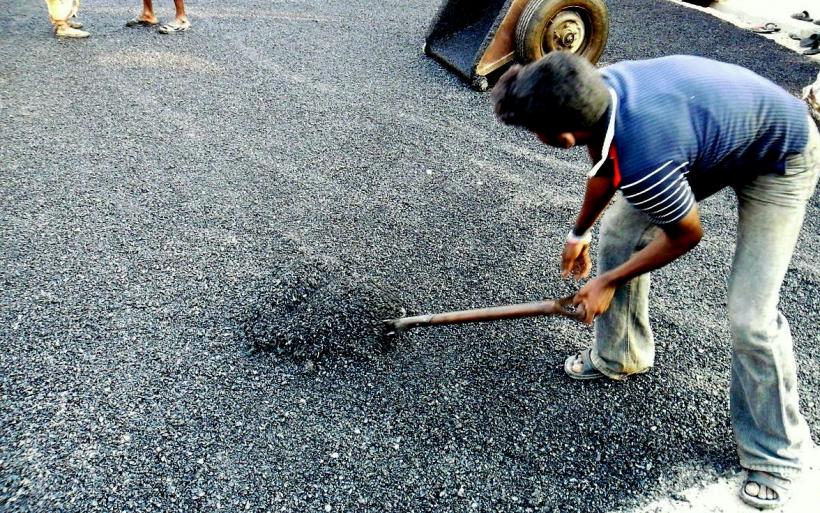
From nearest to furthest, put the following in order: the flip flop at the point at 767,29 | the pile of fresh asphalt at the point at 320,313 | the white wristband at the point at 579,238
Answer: the white wristband at the point at 579,238, the pile of fresh asphalt at the point at 320,313, the flip flop at the point at 767,29

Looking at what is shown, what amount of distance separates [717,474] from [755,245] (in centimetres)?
88

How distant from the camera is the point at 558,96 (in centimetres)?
152

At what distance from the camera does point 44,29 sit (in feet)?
18.2

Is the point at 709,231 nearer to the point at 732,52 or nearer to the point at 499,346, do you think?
the point at 499,346

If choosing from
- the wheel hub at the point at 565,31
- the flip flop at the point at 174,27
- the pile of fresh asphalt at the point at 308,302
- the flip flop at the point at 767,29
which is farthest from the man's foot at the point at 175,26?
the flip flop at the point at 767,29

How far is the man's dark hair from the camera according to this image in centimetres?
153

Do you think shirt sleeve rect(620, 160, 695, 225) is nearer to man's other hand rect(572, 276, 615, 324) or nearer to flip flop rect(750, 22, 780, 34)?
man's other hand rect(572, 276, 615, 324)

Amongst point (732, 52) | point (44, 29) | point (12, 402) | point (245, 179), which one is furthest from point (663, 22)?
point (12, 402)

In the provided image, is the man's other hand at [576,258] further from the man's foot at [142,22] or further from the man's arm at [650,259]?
the man's foot at [142,22]

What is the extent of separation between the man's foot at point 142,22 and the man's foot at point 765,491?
6.02 m

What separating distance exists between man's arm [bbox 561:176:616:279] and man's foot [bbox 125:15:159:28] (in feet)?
16.9

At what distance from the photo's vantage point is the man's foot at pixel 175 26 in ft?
18.0

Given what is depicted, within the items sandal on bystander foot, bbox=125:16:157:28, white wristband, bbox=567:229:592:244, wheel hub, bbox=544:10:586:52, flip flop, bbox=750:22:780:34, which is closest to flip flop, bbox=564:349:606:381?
white wristband, bbox=567:229:592:244

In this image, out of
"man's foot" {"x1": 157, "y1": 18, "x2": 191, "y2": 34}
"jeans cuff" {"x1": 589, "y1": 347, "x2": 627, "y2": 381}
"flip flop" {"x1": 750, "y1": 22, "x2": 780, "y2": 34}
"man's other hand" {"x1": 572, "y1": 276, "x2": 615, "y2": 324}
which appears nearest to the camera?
"man's other hand" {"x1": 572, "y1": 276, "x2": 615, "y2": 324}
